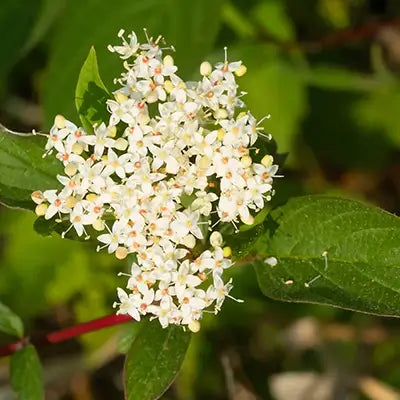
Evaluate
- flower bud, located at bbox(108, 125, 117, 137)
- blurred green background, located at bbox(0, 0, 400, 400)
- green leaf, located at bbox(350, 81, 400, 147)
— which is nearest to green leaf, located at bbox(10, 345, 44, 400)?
flower bud, located at bbox(108, 125, 117, 137)

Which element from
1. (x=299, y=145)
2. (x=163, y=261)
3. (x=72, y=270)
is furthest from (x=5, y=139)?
(x=299, y=145)

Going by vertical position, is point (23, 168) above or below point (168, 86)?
below

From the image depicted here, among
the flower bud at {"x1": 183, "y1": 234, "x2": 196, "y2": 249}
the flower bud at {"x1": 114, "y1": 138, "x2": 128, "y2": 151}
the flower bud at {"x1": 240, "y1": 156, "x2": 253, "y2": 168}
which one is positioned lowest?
the flower bud at {"x1": 183, "y1": 234, "x2": 196, "y2": 249}

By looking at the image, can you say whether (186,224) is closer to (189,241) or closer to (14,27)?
(189,241)

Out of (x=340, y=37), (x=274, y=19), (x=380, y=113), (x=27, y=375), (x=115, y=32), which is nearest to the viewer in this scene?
(x=27, y=375)

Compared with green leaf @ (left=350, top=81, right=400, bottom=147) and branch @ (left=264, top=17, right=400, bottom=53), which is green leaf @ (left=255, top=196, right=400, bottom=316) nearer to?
branch @ (left=264, top=17, right=400, bottom=53)

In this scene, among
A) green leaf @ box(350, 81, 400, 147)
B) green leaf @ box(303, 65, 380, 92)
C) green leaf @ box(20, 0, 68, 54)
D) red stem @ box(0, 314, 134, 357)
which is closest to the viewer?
red stem @ box(0, 314, 134, 357)

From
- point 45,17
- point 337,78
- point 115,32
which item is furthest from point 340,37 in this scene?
point 45,17
